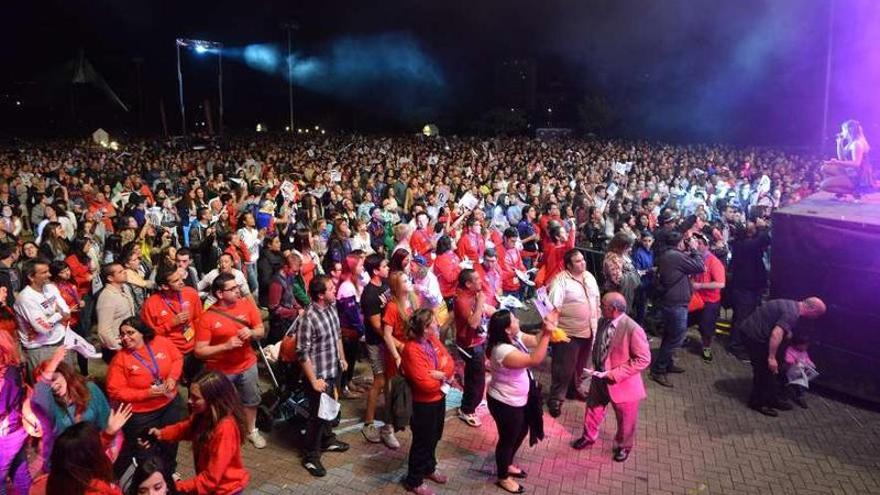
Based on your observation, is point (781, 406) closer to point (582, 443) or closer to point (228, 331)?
point (582, 443)

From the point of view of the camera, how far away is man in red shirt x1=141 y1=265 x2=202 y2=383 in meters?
5.58

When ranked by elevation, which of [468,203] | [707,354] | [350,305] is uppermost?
[468,203]

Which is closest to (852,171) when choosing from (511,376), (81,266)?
(511,376)

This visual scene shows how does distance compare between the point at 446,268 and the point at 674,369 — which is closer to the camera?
the point at 674,369

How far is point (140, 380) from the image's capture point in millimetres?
4566

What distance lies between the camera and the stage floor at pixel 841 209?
22.5ft

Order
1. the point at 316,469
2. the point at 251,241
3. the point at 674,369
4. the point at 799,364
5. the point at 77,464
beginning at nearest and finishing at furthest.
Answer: the point at 77,464
the point at 316,469
the point at 799,364
the point at 674,369
the point at 251,241

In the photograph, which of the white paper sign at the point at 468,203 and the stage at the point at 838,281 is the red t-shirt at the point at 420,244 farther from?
the stage at the point at 838,281

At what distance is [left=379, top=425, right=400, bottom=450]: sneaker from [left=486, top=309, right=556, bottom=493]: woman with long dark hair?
1207 mm

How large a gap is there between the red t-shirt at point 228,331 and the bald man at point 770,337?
4911 mm

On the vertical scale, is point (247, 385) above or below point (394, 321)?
below

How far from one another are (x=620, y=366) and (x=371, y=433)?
7.75 feet

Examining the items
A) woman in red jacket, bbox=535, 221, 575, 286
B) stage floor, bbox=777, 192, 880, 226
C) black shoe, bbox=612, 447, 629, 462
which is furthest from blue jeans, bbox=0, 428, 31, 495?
stage floor, bbox=777, 192, 880, 226

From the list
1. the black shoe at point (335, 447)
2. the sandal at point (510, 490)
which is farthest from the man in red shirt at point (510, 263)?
the sandal at point (510, 490)
